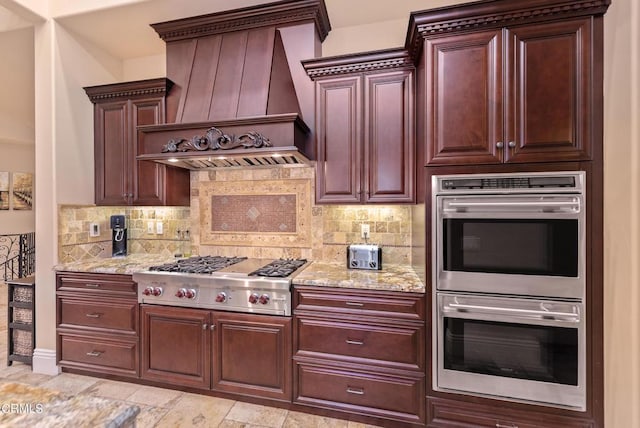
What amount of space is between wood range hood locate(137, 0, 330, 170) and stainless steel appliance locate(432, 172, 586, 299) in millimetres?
1197

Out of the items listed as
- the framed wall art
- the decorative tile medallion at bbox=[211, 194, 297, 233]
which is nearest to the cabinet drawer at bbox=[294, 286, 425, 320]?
the decorative tile medallion at bbox=[211, 194, 297, 233]

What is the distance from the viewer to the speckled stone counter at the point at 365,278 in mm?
2008

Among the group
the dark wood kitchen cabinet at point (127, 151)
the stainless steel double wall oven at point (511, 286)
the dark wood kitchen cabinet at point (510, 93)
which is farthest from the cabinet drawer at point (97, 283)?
the dark wood kitchen cabinet at point (510, 93)

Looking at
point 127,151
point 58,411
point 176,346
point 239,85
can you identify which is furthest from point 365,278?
point 127,151

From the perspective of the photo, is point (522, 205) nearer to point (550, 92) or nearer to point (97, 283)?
point (550, 92)

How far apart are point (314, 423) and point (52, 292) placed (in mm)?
2577

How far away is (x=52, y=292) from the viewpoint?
2.71 meters

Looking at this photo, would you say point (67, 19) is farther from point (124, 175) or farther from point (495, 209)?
point (495, 209)

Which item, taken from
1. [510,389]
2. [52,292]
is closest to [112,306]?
[52,292]

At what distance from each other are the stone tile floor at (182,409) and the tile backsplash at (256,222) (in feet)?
3.58

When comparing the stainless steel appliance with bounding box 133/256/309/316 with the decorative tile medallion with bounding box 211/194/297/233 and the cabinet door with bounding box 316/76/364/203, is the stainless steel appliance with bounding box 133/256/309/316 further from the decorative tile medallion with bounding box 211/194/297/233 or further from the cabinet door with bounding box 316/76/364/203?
the cabinet door with bounding box 316/76/364/203

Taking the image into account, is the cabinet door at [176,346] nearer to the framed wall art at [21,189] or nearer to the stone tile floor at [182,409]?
the stone tile floor at [182,409]

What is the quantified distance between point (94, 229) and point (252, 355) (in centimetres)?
224

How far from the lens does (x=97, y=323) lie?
2586 mm
